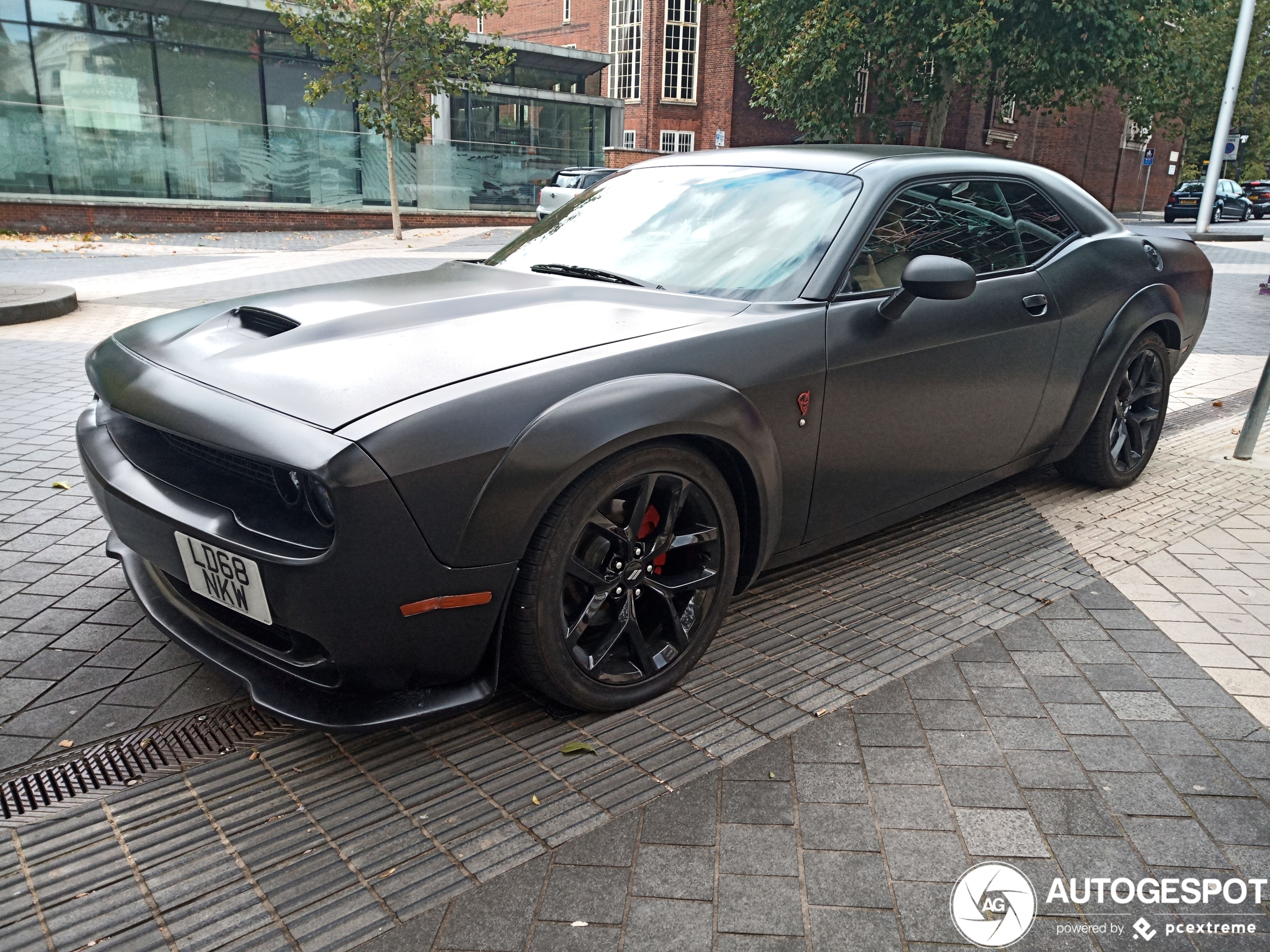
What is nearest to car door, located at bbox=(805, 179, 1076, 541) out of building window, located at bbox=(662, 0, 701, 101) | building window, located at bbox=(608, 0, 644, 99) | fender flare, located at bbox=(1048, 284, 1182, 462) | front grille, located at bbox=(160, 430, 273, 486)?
fender flare, located at bbox=(1048, 284, 1182, 462)

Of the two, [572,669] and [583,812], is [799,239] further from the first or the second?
[583,812]

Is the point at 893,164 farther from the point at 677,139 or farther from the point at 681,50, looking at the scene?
the point at 681,50

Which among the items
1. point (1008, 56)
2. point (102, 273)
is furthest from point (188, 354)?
point (1008, 56)

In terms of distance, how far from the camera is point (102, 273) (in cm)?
1382

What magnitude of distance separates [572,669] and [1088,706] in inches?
62.1

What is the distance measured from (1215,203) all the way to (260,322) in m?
39.6

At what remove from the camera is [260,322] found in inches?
118

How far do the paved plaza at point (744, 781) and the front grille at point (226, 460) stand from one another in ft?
2.58

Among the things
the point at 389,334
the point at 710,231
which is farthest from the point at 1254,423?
the point at 389,334

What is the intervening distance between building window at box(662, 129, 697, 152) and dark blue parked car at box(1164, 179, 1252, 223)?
19258 millimetres

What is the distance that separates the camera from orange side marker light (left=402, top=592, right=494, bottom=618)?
2.31 metres

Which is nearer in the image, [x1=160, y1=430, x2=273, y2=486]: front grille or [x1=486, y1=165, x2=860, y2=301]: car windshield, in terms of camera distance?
[x1=160, y1=430, x2=273, y2=486]: front grille

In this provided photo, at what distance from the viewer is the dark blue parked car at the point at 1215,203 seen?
35.9 metres

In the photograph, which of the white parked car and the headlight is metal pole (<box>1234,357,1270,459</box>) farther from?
the white parked car
